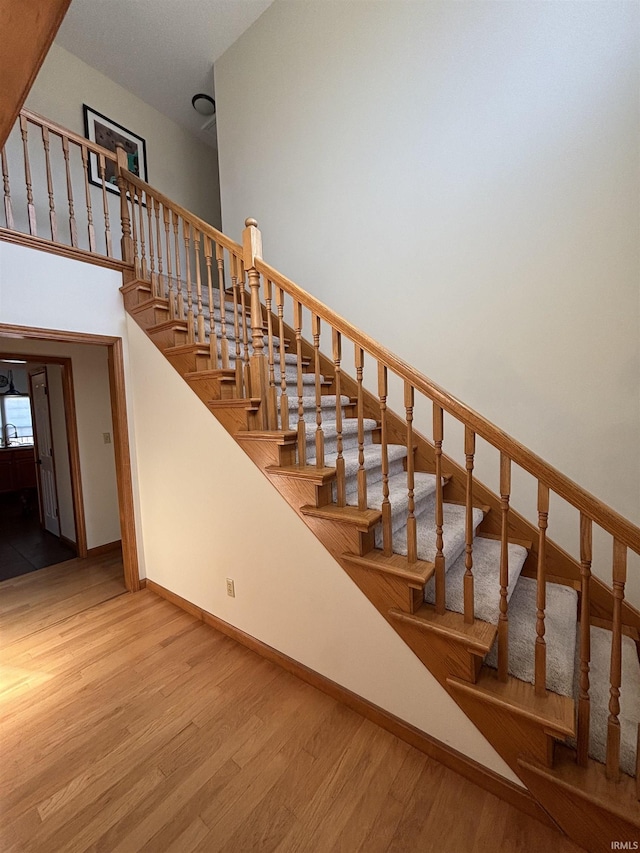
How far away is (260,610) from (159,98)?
5229 mm

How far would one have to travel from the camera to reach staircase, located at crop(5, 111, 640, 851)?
1.15 m

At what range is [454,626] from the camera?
4.45ft

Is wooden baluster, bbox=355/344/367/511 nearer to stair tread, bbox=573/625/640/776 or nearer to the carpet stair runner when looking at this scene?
the carpet stair runner

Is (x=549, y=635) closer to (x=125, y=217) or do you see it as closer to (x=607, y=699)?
(x=607, y=699)

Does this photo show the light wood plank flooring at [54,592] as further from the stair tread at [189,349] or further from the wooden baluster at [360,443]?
the wooden baluster at [360,443]

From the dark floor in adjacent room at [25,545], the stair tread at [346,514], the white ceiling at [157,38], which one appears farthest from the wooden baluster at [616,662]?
the white ceiling at [157,38]

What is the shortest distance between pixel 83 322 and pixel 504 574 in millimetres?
2916

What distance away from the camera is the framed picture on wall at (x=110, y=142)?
3.48 meters

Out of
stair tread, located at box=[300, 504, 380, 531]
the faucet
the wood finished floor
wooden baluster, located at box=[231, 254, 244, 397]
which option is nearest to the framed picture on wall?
wooden baluster, located at box=[231, 254, 244, 397]

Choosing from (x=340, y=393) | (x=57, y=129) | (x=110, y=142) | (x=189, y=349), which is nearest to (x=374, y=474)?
(x=340, y=393)

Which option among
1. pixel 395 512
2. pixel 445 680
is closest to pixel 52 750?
pixel 445 680

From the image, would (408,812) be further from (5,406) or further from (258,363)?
(5,406)

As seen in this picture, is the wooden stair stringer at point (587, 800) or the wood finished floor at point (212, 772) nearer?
the wooden stair stringer at point (587, 800)

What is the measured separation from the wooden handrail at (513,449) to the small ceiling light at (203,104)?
399 cm
